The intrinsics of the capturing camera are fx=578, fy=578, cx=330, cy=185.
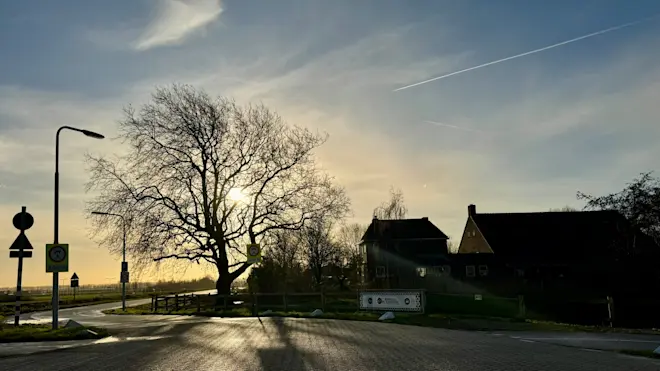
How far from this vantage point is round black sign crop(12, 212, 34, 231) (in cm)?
2144

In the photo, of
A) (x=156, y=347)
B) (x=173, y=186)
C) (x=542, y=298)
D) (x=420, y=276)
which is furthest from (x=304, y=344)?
(x=420, y=276)

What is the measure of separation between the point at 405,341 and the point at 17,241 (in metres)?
15.1

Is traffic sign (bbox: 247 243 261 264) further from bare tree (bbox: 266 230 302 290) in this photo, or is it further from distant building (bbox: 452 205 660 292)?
distant building (bbox: 452 205 660 292)

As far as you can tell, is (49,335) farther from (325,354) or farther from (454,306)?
(454,306)

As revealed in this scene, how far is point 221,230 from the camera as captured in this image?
3656cm

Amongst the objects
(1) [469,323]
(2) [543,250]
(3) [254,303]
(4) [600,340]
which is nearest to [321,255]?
(2) [543,250]

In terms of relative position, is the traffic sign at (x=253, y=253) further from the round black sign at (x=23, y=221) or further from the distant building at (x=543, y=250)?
the distant building at (x=543, y=250)

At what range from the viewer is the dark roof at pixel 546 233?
2355 inches

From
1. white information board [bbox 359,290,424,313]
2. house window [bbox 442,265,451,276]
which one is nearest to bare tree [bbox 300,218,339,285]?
house window [bbox 442,265,451,276]

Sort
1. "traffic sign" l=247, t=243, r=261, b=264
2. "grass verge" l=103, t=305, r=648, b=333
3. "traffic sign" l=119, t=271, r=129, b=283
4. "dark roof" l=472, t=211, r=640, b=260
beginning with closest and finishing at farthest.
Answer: "grass verge" l=103, t=305, r=648, b=333 < "traffic sign" l=247, t=243, r=261, b=264 < "traffic sign" l=119, t=271, r=129, b=283 < "dark roof" l=472, t=211, r=640, b=260

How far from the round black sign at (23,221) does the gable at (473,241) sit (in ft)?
157

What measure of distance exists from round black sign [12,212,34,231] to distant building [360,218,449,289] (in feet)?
148

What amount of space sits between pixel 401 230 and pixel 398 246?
211 cm

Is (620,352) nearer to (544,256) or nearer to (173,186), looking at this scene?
(173,186)
